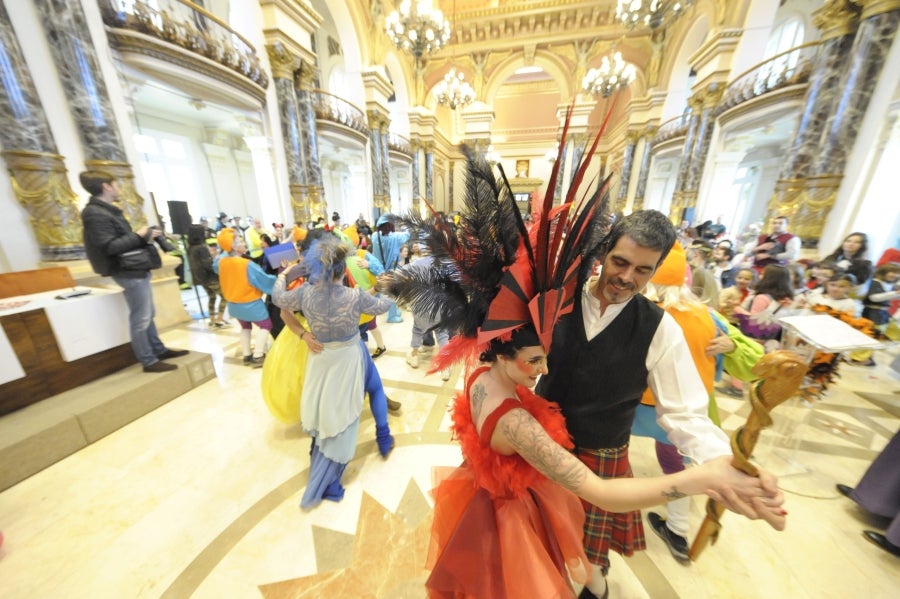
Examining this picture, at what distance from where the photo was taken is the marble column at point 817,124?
203 inches

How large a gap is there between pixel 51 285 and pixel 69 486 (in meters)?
2.13

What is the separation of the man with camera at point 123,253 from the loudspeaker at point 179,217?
2.83 metres

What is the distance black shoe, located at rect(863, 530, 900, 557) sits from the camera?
1.70m

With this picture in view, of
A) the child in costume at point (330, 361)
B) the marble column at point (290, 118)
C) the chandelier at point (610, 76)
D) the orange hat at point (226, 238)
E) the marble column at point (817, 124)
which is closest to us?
the child in costume at point (330, 361)

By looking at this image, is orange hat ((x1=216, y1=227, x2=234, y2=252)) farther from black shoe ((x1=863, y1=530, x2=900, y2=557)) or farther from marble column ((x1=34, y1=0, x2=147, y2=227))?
black shoe ((x1=863, y1=530, x2=900, y2=557))

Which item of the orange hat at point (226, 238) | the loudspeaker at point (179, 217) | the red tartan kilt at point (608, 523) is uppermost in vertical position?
the loudspeaker at point (179, 217)

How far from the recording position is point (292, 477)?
2209 millimetres

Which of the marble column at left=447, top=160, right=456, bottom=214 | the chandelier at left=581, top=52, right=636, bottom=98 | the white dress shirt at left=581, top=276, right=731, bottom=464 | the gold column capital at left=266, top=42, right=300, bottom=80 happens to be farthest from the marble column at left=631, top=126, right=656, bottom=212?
the white dress shirt at left=581, top=276, right=731, bottom=464

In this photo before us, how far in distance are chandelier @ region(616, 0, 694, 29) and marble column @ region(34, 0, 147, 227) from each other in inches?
326

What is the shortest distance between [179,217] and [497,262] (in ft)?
21.4

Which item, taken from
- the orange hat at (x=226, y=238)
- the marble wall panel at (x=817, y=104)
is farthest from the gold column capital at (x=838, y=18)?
the orange hat at (x=226, y=238)

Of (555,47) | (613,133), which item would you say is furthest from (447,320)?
(613,133)

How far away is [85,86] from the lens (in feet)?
12.8

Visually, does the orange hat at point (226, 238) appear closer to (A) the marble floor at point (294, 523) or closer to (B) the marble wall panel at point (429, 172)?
(A) the marble floor at point (294, 523)
